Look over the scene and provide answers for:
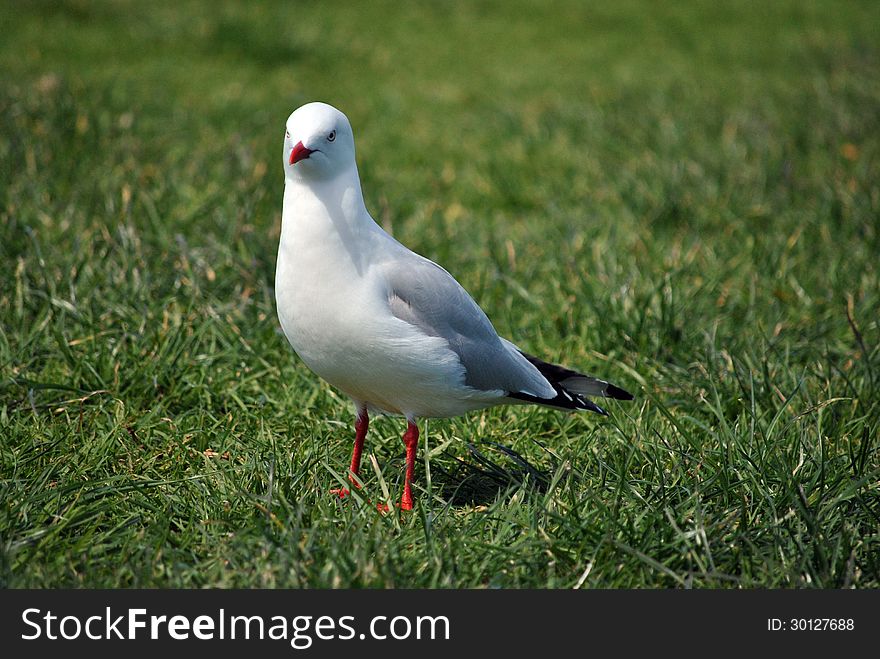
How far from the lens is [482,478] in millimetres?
3381

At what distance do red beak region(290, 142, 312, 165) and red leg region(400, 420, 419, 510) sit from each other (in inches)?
36.2

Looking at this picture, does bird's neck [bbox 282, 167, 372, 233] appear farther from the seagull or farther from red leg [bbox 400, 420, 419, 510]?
red leg [bbox 400, 420, 419, 510]

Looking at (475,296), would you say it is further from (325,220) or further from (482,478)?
(325,220)

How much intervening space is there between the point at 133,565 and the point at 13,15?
7231mm

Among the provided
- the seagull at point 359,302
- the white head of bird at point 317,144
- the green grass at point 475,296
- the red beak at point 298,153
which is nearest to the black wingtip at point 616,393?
the green grass at point 475,296

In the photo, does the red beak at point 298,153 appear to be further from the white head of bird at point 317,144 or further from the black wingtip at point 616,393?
the black wingtip at point 616,393

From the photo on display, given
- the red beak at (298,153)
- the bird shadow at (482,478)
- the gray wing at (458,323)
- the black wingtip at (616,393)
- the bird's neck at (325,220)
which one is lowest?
the bird shadow at (482,478)

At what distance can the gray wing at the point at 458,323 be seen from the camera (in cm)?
299

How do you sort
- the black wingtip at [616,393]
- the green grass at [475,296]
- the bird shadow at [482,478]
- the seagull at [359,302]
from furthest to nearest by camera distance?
the black wingtip at [616,393]
the bird shadow at [482,478]
the seagull at [359,302]
the green grass at [475,296]

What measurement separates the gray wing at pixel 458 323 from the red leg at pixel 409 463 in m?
0.27

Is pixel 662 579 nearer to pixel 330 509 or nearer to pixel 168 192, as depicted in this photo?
pixel 330 509

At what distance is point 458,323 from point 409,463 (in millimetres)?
478

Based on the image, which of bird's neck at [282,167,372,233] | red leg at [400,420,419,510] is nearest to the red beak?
bird's neck at [282,167,372,233]

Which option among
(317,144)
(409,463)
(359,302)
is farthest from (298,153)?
(409,463)
